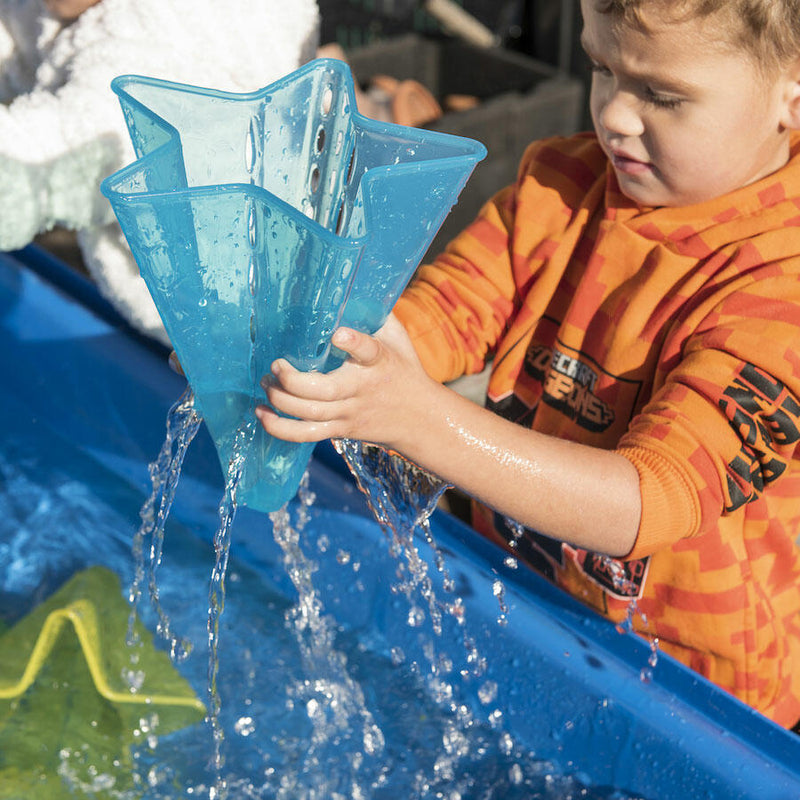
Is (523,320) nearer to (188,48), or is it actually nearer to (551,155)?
(551,155)

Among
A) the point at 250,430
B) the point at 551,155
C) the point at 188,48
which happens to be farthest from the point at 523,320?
the point at 188,48

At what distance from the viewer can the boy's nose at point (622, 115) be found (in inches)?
38.3

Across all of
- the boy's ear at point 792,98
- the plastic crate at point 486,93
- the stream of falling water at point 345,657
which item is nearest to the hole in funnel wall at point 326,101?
the stream of falling water at point 345,657

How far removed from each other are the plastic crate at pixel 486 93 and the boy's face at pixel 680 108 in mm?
1058

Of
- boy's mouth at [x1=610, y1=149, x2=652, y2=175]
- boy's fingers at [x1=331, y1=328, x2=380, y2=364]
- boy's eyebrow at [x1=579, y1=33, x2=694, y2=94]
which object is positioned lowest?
boy's fingers at [x1=331, y1=328, x2=380, y2=364]

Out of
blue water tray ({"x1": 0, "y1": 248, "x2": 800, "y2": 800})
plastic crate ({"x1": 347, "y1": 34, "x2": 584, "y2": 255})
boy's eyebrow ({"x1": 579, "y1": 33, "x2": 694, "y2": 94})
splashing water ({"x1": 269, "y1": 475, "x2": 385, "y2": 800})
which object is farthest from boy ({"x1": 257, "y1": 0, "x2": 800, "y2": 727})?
plastic crate ({"x1": 347, "y1": 34, "x2": 584, "y2": 255})

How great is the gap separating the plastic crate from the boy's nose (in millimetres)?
1083

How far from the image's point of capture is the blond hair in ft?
2.89

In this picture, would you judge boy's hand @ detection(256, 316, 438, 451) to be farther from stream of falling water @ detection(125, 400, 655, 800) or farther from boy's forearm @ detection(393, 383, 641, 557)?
stream of falling water @ detection(125, 400, 655, 800)

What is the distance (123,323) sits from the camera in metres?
1.50

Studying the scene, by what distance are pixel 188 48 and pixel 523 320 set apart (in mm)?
598

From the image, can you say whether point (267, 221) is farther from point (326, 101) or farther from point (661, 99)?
point (661, 99)

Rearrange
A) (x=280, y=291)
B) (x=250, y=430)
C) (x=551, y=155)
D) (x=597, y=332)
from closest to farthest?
(x=280, y=291) → (x=250, y=430) → (x=597, y=332) → (x=551, y=155)

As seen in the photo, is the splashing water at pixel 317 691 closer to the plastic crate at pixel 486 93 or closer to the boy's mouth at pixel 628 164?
the boy's mouth at pixel 628 164
